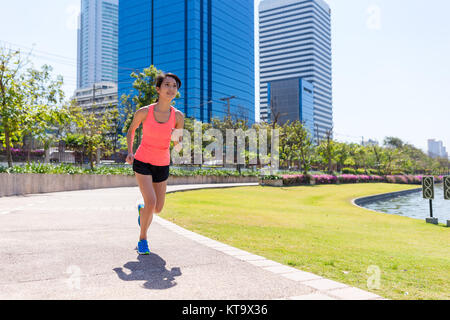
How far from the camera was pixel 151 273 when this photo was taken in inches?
134

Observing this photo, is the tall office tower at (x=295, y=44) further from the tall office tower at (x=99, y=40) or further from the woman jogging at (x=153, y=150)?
the woman jogging at (x=153, y=150)

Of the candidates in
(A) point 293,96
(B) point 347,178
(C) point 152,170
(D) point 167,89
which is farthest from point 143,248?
(A) point 293,96

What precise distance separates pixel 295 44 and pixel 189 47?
87983mm

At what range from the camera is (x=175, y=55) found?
299 ft

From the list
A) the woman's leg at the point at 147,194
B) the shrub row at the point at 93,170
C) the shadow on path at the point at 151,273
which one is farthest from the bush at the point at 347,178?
the shadow on path at the point at 151,273

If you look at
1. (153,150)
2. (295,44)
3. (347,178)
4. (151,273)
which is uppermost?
(295,44)

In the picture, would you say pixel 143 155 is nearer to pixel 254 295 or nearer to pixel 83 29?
pixel 254 295

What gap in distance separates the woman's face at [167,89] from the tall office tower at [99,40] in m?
194

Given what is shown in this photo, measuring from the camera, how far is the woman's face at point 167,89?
451cm

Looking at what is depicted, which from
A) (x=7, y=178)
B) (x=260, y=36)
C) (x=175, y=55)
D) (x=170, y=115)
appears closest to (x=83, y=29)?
(x=260, y=36)

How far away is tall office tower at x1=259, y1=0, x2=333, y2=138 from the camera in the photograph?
525 ft

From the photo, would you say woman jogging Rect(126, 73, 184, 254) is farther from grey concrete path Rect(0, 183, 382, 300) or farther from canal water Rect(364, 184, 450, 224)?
canal water Rect(364, 184, 450, 224)

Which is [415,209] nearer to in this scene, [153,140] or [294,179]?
[294,179]

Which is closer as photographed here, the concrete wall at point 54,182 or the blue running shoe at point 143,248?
the blue running shoe at point 143,248
